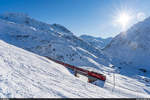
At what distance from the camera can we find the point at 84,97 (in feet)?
21.3

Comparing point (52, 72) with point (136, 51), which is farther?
point (136, 51)

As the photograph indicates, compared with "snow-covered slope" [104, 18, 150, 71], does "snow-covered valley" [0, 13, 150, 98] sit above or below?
below

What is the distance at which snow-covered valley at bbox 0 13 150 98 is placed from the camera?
642 centimetres

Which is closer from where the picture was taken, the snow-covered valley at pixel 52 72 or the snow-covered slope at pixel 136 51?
the snow-covered valley at pixel 52 72

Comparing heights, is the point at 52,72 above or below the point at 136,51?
below

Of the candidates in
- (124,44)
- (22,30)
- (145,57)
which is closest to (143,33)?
(124,44)

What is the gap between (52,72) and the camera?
1068 centimetres

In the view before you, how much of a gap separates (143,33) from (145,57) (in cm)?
2571

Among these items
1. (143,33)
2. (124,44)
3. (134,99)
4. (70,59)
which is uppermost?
(143,33)

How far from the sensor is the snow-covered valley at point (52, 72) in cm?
642

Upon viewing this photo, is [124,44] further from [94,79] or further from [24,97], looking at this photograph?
[24,97]

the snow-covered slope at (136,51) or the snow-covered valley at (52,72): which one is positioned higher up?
the snow-covered slope at (136,51)

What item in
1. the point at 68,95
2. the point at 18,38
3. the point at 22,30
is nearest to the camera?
the point at 68,95

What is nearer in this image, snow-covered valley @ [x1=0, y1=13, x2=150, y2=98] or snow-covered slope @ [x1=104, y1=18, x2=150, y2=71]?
snow-covered valley @ [x1=0, y1=13, x2=150, y2=98]
